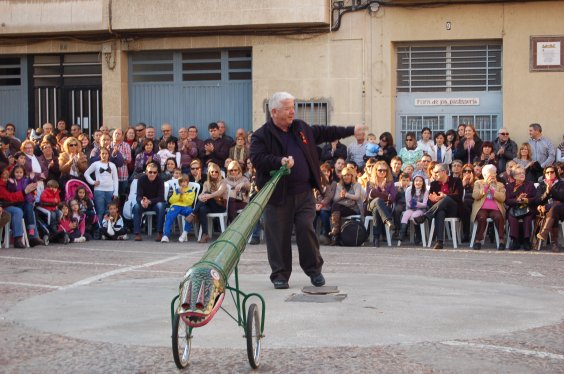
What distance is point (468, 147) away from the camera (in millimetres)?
21078

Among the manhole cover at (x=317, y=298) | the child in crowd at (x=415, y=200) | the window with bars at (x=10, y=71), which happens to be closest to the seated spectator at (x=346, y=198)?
the child in crowd at (x=415, y=200)

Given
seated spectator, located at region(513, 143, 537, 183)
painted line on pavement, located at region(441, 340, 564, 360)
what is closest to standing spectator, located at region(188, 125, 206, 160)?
seated spectator, located at region(513, 143, 537, 183)

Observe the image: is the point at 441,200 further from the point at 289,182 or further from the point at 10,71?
the point at 10,71

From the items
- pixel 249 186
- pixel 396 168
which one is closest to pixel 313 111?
pixel 396 168

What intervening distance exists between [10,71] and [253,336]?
21.1m

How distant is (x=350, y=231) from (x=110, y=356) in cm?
1098

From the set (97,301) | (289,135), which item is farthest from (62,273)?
(289,135)

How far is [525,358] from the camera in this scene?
7.93 metres

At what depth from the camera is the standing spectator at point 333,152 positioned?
21.6 metres

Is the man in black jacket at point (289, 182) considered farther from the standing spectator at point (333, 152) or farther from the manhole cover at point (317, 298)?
the standing spectator at point (333, 152)

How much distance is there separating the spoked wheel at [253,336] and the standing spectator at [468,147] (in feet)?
45.1

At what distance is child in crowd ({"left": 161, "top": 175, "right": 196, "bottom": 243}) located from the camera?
20.0 metres

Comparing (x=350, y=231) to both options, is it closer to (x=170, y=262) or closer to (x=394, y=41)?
(x=170, y=262)

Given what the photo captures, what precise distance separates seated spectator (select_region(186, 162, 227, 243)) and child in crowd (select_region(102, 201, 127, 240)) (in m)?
1.32
